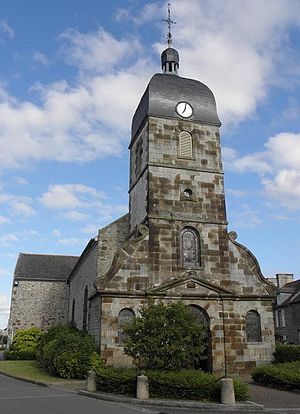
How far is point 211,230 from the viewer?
1922cm

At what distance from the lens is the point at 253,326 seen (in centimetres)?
1814

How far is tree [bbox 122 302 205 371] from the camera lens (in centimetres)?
1262

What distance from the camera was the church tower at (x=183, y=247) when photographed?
1712 centimetres

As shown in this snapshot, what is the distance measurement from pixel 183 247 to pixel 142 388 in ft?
26.8

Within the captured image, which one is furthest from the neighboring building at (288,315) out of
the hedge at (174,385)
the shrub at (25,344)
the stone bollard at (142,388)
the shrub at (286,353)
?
the stone bollard at (142,388)

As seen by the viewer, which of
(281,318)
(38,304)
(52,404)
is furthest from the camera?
(281,318)

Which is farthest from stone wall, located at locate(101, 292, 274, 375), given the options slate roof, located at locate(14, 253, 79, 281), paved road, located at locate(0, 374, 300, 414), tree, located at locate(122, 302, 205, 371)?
slate roof, located at locate(14, 253, 79, 281)

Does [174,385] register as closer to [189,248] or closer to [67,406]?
[67,406]

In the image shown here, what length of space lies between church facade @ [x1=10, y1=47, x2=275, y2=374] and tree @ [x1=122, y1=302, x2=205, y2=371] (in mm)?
2606

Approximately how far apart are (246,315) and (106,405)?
368 inches

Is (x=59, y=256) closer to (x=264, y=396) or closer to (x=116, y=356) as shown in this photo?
(x=116, y=356)

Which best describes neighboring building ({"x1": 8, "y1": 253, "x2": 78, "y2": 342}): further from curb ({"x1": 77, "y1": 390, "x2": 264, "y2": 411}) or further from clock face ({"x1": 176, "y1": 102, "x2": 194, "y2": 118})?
curb ({"x1": 77, "y1": 390, "x2": 264, "y2": 411})

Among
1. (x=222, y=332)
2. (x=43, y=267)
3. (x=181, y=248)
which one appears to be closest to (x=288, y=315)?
(x=222, y=332)

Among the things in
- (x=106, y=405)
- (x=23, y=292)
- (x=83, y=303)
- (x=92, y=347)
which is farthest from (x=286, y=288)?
(x=106, y=405)
